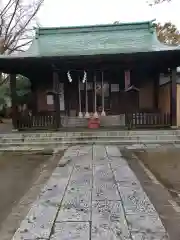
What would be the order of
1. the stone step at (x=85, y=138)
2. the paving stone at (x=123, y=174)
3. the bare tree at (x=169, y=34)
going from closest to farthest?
the paving stone at (x=123, y=174) → the stone step at (x=85, y=138) → the bare tree at (x=169, y=34)

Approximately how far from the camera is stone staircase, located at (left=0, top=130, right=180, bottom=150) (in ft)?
39.7

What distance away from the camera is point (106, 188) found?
17.8 ft

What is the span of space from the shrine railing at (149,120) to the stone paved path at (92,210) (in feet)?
23.3

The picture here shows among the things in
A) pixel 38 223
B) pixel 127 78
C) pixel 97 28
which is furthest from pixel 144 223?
pixel 97 28

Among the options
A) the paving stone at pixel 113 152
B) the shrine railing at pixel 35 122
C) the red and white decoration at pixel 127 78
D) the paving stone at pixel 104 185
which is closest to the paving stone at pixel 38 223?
the paving stone at pixel 104 185

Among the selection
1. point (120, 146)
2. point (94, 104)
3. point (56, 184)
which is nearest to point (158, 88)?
point (94, 104)

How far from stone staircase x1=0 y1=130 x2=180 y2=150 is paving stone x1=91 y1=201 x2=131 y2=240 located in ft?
25.0

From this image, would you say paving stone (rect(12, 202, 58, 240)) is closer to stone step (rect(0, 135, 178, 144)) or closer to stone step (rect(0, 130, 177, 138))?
stone step (rect(0, 135, 178, 144))

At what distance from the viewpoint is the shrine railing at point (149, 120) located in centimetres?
1392

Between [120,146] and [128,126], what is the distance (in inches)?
95.0

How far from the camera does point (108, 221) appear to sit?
377 centimetres

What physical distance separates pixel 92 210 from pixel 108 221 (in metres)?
0.49

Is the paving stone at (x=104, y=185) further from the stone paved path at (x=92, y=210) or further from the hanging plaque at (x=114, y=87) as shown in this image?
the hanging plaque at (x=114, y=87)

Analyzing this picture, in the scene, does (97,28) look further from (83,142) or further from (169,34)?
(169,34)
